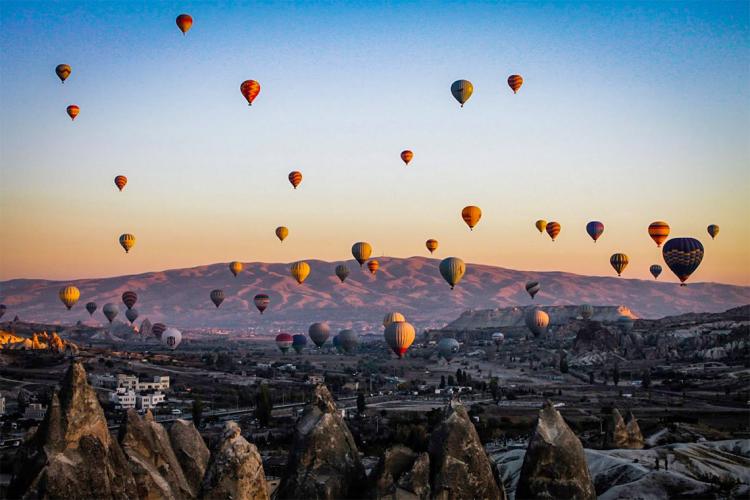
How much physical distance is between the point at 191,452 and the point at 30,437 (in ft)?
19.4

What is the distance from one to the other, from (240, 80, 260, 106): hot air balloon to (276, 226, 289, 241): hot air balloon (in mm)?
36733

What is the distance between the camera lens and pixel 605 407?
279 ft

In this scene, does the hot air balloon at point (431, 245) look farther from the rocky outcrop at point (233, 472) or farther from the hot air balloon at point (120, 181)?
the rocky outcrop at point (233, 472)

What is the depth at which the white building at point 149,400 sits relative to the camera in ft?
288

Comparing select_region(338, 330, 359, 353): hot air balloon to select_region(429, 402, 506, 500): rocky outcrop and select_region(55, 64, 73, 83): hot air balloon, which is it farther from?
select_region(429, 402, 506, 500): rocky outcrop

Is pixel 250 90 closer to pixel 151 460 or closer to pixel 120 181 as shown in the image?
pixel 120 181

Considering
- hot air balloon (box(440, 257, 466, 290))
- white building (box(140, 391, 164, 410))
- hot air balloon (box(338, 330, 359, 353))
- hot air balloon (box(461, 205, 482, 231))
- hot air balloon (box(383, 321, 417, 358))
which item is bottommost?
white building (box(140, 391, 164, 410))

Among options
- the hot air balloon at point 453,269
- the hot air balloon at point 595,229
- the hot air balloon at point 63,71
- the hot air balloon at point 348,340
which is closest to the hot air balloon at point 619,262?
the hot air balloon at point 595,229

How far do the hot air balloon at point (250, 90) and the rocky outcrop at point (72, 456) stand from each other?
50.0 metres

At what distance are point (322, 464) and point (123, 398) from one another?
7157 centimetres

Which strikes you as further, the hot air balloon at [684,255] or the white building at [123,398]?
the white building at [123,398]

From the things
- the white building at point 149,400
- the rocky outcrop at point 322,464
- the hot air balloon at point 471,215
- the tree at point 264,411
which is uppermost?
the hot air balloon at point 471,215

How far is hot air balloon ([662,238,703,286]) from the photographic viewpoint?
77.9m

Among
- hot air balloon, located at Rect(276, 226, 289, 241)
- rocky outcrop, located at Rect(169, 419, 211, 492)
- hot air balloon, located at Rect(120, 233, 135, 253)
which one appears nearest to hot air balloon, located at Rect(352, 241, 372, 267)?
hot air balloon, located at Rect(276, 226, 289, 241)
